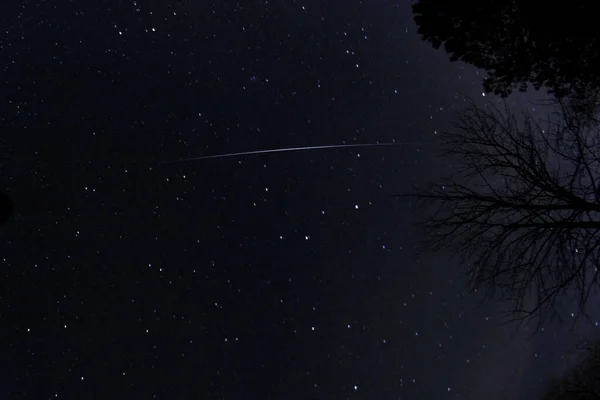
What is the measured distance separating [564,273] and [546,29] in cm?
172

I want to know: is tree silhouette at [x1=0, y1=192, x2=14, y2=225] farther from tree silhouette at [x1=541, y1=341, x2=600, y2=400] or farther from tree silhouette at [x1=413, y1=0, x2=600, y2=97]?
tree silhouette at [x1=541, y1=341, x2=600, y2=400]

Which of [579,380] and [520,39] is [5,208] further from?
[579,380]

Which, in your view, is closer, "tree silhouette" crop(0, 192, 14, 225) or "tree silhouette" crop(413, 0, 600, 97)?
"tree silhouette" crop(0, 192, 14, 225)

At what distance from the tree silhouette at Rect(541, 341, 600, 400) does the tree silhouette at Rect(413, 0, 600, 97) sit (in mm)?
2413

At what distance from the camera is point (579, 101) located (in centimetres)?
405

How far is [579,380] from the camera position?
A: 4.68 meters

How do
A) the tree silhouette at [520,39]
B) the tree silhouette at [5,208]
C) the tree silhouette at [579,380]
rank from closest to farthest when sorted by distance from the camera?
the tree silhouette at [5,208], the tree silhouette at [520,39], the tree silhouette at [579,380]

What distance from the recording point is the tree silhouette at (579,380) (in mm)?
4594

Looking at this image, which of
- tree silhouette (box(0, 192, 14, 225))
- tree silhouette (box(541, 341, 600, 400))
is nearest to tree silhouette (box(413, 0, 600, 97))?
tree silhouette (box(541, 341, 600, 400))

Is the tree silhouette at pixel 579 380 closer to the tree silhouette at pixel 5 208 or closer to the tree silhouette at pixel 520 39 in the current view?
the tree silhouette at pixel 520 39

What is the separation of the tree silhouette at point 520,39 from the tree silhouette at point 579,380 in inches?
95.0

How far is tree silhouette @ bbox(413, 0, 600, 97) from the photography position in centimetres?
369

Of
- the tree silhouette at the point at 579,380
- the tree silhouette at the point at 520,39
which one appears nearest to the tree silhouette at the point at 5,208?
the tree silhouette at the point at 520,39

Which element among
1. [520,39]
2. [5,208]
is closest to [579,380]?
[520,39]
